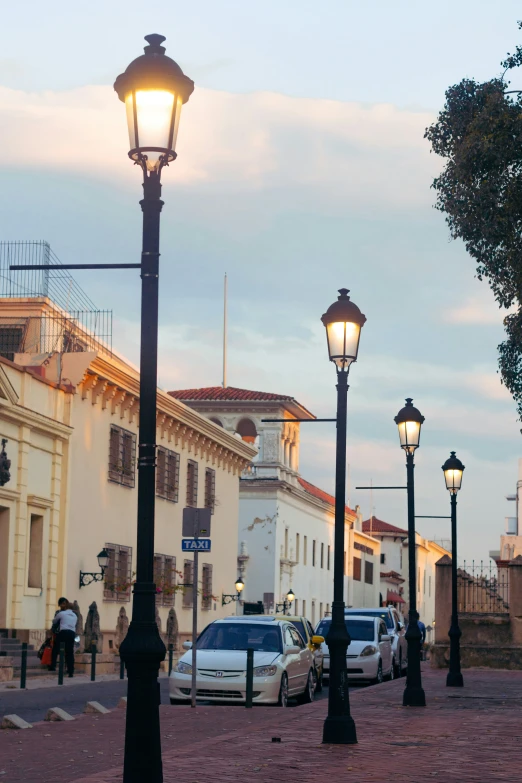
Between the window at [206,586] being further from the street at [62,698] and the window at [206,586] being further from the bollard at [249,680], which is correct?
the bollard at [249,680]

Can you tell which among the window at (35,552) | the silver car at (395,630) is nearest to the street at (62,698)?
the window at (35,552)

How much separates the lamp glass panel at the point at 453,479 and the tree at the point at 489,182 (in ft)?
9.93

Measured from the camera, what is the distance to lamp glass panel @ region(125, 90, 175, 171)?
821cm

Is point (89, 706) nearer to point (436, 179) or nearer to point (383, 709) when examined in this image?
point (383, 709)

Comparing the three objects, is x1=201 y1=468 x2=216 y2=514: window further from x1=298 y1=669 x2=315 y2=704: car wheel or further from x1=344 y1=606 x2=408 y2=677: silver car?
x1=298 y1=669 x2=315 y2=704: car wheel

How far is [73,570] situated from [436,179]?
16459 millimetres

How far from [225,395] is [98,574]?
103 feet

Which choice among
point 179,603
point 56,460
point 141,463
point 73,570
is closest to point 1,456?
point 56,460

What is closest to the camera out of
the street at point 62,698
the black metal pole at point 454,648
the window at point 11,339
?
the street at point 62,698

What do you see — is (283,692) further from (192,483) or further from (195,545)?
(192,483)

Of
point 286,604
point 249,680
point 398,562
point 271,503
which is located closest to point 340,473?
point 249,680

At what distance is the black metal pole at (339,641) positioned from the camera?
13.6 m

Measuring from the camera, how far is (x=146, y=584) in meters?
7.89

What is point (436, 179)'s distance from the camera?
23.0m
